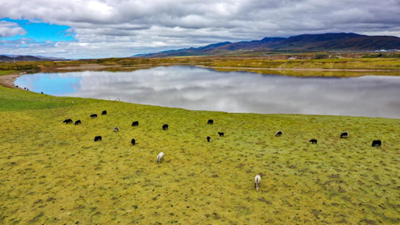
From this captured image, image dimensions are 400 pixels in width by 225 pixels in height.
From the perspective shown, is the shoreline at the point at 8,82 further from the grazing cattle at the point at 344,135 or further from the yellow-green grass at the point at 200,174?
the grazing cattle at the point at 344,135

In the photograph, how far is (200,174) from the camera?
16.2m

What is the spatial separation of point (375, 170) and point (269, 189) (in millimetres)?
7983

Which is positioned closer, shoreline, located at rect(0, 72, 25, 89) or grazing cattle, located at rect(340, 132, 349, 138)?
grazing cattle, located at rect(340, 132, 349, 138)

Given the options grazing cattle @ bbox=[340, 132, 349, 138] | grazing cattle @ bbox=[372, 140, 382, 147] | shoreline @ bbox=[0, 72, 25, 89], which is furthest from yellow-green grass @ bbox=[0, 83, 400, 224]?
shoreline @ bbox=[0, 72, 25, 89]

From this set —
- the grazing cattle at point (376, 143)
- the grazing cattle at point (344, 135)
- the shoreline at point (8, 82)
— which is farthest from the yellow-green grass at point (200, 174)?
the shoreline at point (8, 82)

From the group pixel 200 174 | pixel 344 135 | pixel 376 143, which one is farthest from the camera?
pixel 344 135

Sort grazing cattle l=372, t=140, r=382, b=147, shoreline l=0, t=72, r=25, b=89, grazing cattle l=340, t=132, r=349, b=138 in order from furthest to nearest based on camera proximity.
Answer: shoreline l=0, t=72, r=25, b=89
grazing cattle l=340, t=132, r=349, b=138
grazing cattle l=372, t=140, r=382, b=147

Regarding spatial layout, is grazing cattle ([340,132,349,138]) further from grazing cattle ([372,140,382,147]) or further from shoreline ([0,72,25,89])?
shoreline ([0,72,25,89])

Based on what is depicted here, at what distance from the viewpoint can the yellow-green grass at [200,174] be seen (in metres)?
11.9

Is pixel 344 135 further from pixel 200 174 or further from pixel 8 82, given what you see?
pixel 8 82

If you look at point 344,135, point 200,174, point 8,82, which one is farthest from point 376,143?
point 8,82

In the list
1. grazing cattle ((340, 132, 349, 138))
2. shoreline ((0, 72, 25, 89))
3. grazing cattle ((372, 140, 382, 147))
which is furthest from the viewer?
shoreline ((0, 72, 25, 89))

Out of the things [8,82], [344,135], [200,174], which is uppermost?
[8,82]

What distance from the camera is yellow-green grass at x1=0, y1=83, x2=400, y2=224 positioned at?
38.9ft
